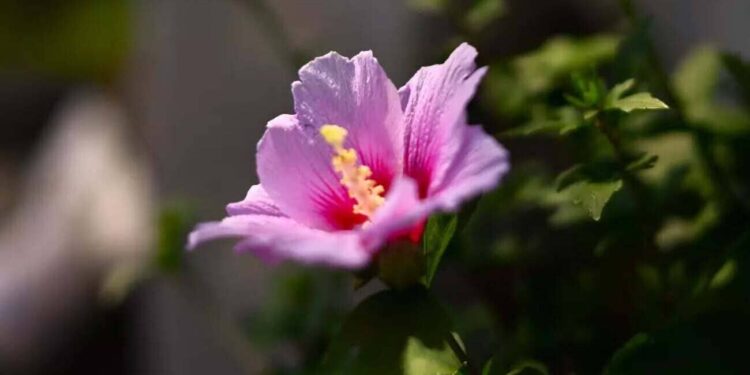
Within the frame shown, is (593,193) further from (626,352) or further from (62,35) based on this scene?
(62,35)

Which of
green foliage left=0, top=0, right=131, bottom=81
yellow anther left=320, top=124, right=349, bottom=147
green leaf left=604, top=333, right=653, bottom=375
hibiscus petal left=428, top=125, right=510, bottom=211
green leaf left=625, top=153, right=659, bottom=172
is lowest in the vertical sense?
green leaf left=604, top=333, right=653, bottom=375

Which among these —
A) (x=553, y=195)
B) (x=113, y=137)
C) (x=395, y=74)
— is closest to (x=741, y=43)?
(x=395, y=74)

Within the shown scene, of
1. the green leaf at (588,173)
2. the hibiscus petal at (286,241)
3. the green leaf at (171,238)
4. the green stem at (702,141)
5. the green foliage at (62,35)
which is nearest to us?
the hibiscus petal at (286,241)

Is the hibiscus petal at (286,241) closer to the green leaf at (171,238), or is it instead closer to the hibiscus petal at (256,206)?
the hibiscus petal at (256,206)

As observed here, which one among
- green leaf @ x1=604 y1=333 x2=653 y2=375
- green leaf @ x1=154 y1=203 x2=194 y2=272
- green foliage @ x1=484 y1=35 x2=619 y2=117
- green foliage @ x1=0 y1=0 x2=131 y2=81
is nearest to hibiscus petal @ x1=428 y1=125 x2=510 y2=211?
green leaf @ x1=604 y1=333 x2=653 y2=375

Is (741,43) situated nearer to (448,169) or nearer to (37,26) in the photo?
(448,169)

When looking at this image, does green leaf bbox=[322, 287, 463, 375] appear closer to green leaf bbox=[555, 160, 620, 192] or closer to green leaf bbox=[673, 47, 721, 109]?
green leaf bbox=[555, 160, 620, 192]

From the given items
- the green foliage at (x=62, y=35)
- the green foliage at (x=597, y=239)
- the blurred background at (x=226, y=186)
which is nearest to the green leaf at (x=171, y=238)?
the blurred background at (x=226, y=186)
